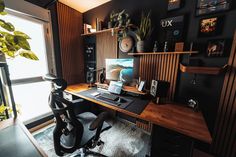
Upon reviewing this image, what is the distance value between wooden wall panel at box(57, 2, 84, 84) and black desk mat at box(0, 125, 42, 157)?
1.61 meters

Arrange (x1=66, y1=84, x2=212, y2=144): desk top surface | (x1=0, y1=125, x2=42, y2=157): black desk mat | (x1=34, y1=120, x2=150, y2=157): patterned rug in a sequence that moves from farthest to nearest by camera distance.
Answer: (x1=34, y1=120, x2=150, y2=157): patterned rug → (x1=66, y1=84, x2=212, y2=144): desk top surface → (x1=0, y1=125, x2=42, y2=157): black desk mat

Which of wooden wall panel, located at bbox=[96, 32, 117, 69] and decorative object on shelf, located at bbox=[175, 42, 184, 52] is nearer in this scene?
decorative object on shelf, located at bbox=[175, 42, 184, 52]

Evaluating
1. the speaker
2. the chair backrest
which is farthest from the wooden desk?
the speaker

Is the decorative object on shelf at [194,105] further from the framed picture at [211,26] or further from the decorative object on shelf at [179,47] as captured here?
the framed picture at [211,26]

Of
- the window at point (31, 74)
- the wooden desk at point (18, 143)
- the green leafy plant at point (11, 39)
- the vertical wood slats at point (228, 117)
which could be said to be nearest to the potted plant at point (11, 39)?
the green leafy plant at point (11, 39)

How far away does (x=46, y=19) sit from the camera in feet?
6.34

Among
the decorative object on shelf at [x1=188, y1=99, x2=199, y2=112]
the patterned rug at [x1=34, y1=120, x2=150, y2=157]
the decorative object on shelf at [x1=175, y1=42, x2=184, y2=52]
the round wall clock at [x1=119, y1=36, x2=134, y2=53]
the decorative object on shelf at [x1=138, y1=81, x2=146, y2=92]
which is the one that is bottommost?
the patterned rug at [x1=34, y1=120, x2=150, y2=157]

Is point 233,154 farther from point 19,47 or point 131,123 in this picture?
point 19,47

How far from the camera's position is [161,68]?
5.52 ft

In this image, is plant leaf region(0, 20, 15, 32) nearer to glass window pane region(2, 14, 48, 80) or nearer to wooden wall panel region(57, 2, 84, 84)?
glass window pane region(2, 14, 48, 80)

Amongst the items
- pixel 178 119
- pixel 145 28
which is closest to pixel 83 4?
pixel 145 28

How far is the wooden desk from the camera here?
26.6 inches

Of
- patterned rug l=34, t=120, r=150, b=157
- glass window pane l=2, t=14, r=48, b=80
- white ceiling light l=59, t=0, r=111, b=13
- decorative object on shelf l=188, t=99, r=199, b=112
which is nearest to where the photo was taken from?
decorative object on shelf l=188, t=99, r=199, b=112

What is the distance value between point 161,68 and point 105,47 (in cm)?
124
